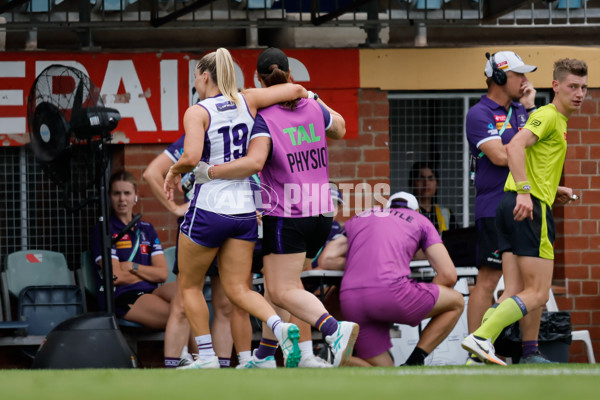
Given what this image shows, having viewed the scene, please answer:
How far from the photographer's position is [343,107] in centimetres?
1009

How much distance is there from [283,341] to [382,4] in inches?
184

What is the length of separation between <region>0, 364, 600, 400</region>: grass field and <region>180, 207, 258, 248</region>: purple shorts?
45.0 inches

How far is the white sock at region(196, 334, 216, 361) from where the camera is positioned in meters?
7.05

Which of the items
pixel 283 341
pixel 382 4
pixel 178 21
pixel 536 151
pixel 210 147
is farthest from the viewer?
pixel 382 4

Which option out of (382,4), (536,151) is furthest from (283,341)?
(382,4)

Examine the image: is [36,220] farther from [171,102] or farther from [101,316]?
[101,316]

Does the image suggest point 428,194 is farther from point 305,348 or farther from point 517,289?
point 305,348

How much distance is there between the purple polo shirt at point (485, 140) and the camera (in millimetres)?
8156

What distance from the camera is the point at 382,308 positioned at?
25.6 feet

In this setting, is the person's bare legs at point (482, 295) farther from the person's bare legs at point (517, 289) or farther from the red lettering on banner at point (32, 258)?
the red lettering on banner at point (32, 258)

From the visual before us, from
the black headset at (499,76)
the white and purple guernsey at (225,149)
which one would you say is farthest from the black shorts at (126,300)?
the black headset at (499,76)

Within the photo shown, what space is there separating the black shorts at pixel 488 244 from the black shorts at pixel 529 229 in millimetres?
483

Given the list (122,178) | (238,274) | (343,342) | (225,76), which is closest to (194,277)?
(238,274)

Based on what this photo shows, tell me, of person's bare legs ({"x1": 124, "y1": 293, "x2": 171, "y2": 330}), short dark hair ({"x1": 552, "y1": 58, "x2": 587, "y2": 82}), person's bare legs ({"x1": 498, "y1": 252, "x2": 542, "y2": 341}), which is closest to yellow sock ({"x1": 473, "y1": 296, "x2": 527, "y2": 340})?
person's bare legs ({"x1": 498, "y1": 252, "x2": 542, "y2": 341})
